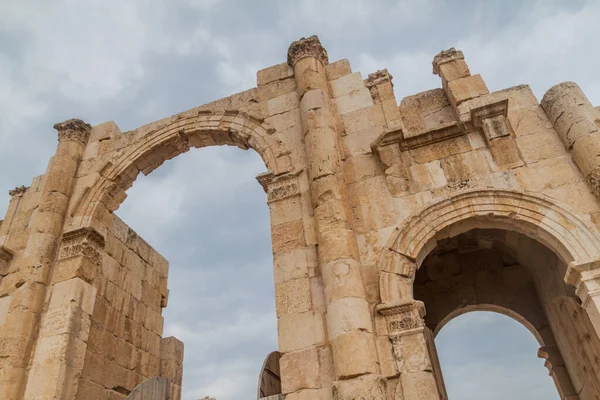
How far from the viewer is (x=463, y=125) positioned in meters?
6.06

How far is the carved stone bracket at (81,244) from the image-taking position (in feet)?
22.9

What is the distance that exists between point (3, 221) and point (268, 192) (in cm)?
533

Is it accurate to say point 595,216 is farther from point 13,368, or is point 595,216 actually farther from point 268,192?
point 13,368

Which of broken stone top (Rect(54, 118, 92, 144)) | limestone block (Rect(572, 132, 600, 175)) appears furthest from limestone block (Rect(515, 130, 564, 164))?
broken stone top (Rect(54, 118, 92, 144))

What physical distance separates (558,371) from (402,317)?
4852mm

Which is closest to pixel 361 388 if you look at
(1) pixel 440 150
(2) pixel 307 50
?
(1) pixel 440 150

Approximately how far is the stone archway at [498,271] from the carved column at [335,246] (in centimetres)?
41

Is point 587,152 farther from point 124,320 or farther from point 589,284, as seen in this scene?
point 124,320

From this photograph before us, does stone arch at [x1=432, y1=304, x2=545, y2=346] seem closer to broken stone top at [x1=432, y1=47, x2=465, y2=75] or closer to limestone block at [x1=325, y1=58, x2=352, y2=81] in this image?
broken stone top at [x1=432, y1=47, x2=465, y2=75]

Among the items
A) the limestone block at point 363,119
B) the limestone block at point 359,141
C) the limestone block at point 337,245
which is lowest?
the limestone block at point 337,245

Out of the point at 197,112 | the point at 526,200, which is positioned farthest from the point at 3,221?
the point at 526,200

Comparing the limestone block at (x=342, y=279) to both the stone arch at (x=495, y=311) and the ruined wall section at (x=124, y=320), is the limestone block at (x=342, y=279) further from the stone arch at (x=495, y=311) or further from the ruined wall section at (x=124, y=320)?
the stone arch at (x=495, y=311)

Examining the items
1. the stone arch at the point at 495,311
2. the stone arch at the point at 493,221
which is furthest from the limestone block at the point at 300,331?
the stone arch at the point at 495,311

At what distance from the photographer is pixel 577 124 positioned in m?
5.50
